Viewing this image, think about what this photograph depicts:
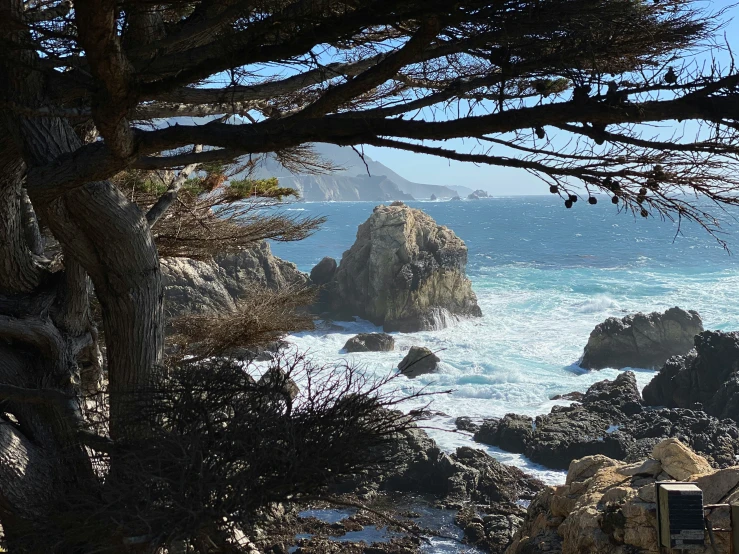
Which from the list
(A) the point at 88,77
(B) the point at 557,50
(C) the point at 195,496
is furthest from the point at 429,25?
(C) the point at 195,496

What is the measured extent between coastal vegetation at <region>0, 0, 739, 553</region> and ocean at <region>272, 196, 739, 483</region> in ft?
2.46

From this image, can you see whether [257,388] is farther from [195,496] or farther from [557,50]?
[557,50]

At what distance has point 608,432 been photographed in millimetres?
16766

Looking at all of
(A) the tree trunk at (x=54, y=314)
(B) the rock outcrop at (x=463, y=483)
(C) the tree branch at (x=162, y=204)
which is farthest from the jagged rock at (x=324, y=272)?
(A) the tree trunk at (x=54, y=314)

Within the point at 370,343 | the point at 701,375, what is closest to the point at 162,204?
the point at 701,375

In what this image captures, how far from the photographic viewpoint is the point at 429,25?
2.64 meters

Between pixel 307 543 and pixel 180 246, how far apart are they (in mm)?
6006

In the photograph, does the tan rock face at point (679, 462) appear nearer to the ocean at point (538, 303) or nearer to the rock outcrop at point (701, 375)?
the ocean at point (538, 303)

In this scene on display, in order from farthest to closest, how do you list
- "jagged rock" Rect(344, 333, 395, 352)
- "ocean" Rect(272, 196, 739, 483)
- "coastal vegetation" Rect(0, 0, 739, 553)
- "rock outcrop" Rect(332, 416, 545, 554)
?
"jagged rock" Rect(344, 333, 395, 352), "ocean" Rect(272, 196, 739, 483), "rock outcrop" Rect(332, 416, 545, 554), "coastal vegetation" Rect(0, 0, 739, 553)

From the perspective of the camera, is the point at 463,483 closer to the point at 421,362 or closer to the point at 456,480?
the point at 456,480

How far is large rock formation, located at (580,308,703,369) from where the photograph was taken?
1006 inches

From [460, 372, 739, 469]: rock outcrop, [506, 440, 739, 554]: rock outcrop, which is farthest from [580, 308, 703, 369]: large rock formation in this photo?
[506, 440, 739, 554]: rock outcrop

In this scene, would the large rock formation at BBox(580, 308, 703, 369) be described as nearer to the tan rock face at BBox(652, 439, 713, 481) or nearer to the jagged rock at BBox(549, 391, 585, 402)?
the jagged rock at BBox(549, 391, 585, 402)

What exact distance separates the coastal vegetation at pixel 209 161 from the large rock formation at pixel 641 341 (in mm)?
22857
